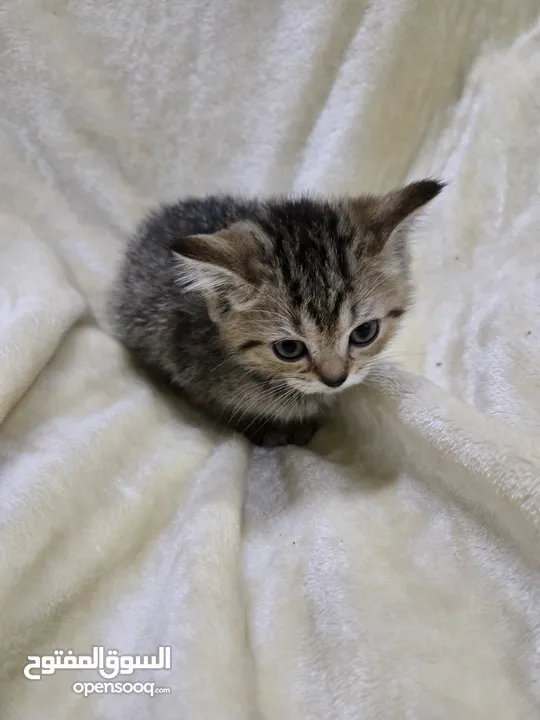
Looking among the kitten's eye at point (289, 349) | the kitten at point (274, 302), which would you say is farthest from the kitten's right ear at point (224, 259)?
the kitten's eye at point (289, 349)

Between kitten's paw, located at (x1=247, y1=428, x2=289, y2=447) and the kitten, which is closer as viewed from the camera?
the kitten

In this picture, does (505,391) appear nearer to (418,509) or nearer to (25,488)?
(418,509)

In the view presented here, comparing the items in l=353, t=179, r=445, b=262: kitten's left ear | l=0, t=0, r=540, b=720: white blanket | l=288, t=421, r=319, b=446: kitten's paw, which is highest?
l=353, t=179, r=445, b=262: kitten's left ear

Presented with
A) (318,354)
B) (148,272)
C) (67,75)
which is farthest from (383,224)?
(67,75)

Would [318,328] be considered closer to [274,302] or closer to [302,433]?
[274,302]

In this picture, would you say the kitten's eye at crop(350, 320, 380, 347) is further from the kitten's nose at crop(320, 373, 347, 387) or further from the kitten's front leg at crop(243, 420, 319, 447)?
the kitten's front leg at crop(243, 420, 319, 447)

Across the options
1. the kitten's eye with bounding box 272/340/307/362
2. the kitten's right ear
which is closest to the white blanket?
the kitten's eye with bounding box 272/340/307/362

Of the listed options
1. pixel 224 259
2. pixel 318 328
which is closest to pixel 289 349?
pixel 318 328

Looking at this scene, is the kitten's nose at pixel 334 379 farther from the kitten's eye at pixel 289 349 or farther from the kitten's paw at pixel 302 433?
the kitten's paw at pixel 302 433
